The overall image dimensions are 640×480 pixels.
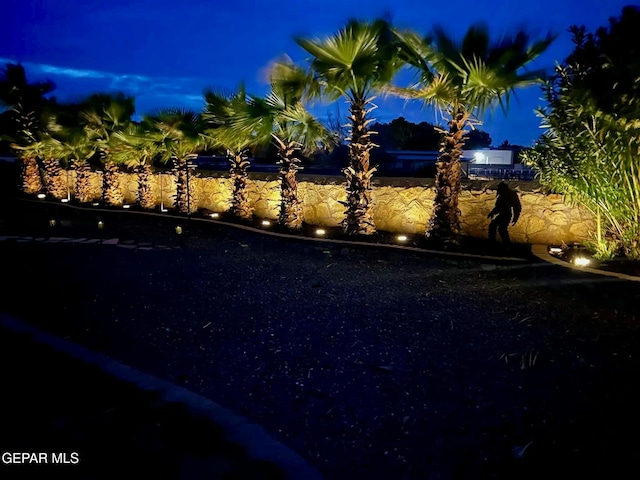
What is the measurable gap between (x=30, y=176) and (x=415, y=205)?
24.0m

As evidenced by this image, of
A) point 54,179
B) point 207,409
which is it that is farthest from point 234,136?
point 54,179

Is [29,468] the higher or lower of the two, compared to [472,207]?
lower

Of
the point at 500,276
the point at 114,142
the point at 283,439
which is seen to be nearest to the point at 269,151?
the point at 114,142

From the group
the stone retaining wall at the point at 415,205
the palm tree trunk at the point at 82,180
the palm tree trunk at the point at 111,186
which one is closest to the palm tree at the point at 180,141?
the stone retaining wall at the point at 415,205

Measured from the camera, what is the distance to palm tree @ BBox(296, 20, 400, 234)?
10734mm

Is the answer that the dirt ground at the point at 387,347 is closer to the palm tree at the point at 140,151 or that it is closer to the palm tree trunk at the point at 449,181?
the palm tree trunk at the point at 449,181

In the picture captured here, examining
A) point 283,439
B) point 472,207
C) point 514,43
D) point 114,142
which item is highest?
point 514,43

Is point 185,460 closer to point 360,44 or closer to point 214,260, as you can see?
point 214,260

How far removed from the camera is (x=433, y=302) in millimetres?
7113

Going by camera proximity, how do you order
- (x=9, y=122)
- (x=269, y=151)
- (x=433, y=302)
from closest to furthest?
(x=433, y=302)
(x=9, y=122)
(x=269, y=151)

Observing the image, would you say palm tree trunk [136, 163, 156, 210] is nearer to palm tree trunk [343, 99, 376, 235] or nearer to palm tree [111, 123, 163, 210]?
palm tree [111, 123, 163, 210]

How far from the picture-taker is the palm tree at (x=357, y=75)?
10.7m

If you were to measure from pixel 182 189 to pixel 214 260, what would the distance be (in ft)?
31.3

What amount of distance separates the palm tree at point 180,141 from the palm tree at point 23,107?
12575mm
